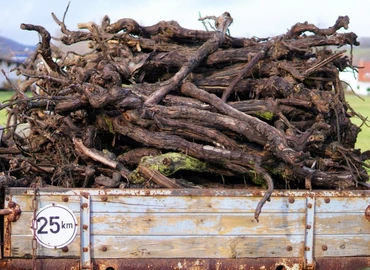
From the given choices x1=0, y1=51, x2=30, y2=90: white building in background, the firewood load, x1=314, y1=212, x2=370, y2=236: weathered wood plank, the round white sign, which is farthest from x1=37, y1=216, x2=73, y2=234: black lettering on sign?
x1=314, y1=212, x2=370, y2=236: weathered wood plank

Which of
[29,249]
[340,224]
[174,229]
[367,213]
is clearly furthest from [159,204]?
[367,213]

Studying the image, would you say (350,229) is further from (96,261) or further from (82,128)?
(82,128)

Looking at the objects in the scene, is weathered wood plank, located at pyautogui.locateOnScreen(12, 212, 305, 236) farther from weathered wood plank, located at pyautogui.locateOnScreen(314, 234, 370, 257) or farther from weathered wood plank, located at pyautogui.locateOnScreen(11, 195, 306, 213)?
weathered wood plank, located at pyautogui.locateOnScreen(314, 234, 370, 257)

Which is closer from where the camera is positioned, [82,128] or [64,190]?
[64,190]

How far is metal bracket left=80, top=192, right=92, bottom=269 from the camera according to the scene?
10.8 feet

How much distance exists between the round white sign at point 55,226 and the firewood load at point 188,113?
0.31 meters

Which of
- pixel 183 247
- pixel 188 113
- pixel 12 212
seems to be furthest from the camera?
pixel 188 113

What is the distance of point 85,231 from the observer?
130 inches

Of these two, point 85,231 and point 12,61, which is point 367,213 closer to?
point 85,231

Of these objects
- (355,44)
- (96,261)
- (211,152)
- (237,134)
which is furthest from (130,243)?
(355,44)

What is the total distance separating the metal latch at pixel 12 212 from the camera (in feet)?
10.7

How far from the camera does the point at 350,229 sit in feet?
11.5

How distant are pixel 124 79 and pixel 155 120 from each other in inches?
26.5

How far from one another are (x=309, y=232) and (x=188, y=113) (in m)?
1.05
